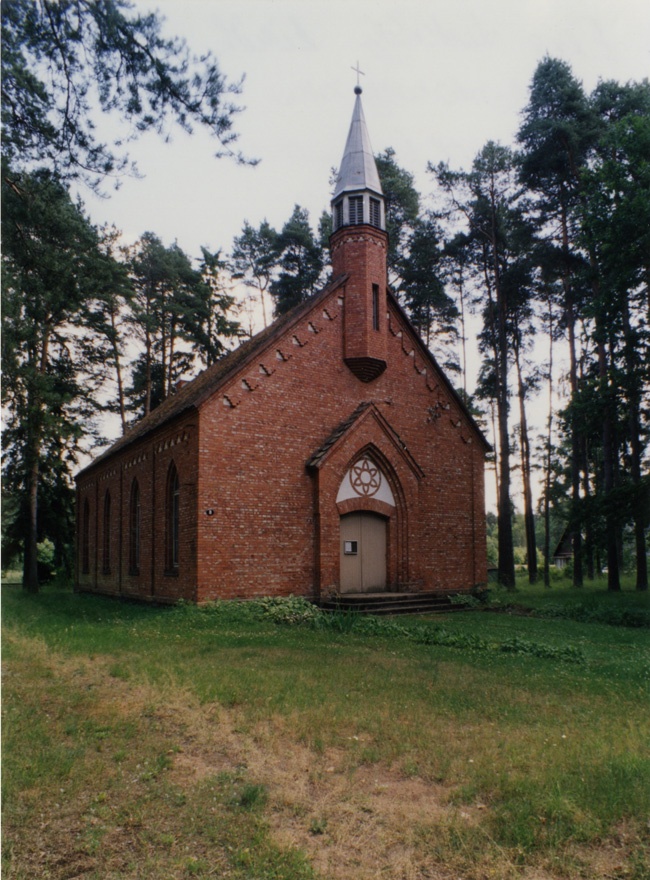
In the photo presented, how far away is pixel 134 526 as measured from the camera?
23016 millimetres

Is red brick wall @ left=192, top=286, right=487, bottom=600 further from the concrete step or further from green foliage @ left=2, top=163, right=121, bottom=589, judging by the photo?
green foliage @ left=2, top=163, right=121, bottom=589

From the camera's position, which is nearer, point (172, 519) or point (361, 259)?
point (172, 519)

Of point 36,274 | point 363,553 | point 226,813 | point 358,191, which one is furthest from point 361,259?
point 226,813

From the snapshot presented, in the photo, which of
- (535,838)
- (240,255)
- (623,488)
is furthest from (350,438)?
(240,255)

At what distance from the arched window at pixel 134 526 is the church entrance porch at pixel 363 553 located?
303 inches

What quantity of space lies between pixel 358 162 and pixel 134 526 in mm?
14390

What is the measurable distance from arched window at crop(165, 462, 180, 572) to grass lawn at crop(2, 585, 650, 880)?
24.0 feet

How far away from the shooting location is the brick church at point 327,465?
1688 cm

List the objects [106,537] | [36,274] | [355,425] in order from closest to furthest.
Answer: [36,274] → [355,425] → [106,537]

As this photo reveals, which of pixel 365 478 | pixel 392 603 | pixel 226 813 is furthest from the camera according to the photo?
pixel 365 478

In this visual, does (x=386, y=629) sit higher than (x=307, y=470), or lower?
lower

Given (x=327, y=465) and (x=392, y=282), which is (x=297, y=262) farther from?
(x=327, y=465)

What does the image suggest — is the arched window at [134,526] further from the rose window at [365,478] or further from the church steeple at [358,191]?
the church steeple at [358,191]

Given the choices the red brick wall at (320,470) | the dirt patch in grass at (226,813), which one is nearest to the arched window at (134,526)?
the red brick wall at (320,470)
